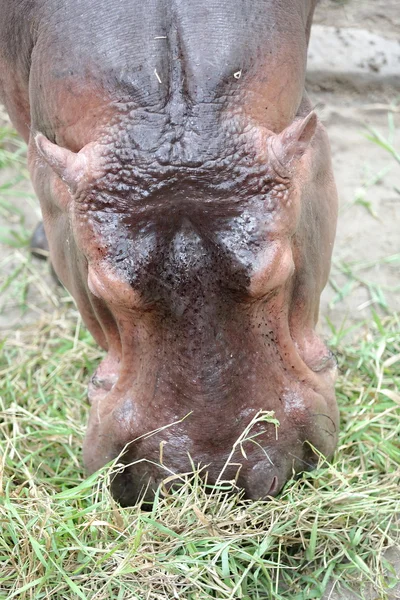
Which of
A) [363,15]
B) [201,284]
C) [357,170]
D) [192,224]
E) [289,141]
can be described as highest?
[289,141]

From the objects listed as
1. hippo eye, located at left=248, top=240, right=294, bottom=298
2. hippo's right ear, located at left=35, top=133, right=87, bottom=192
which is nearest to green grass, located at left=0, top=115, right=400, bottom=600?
hippo eye, located at left=248, top=240, right=294, bottom=298

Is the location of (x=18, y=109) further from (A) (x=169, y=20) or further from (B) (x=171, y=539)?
(B) (x=171, y=539)

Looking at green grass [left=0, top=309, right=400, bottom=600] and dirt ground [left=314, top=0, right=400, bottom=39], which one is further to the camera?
dirt ground [left=314, top=0, right=400, bottom=39]

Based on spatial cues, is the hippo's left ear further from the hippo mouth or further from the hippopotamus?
the hippo mouth

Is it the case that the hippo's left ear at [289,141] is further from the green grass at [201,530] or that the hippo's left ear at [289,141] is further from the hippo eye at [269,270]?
the green grass at [201,530]

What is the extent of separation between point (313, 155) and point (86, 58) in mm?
635

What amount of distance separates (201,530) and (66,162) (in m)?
0.97

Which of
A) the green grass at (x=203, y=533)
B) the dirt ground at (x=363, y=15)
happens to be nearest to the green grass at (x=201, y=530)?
the green grass at (x=203, y=533)

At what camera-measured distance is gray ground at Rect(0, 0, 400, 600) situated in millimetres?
3574

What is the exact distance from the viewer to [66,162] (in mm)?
2068

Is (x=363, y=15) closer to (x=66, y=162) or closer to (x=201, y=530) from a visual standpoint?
(x=66, y=162)

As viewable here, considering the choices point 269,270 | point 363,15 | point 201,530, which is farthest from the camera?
point 363,15

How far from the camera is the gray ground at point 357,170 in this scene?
11.7 feet

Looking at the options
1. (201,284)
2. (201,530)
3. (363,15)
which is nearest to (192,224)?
(201,284)
